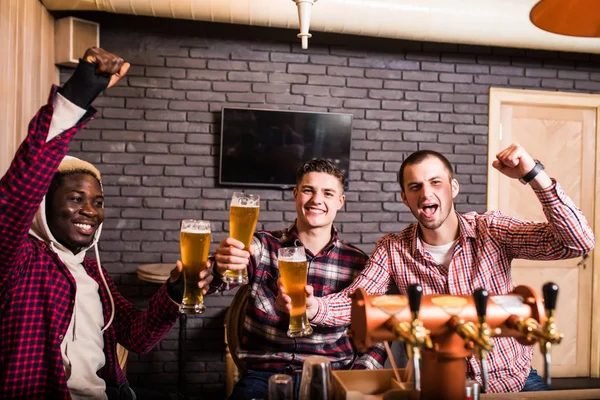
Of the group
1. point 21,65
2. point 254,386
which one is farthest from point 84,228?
point 21,65

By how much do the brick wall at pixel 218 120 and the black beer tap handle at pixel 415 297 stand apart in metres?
3.03

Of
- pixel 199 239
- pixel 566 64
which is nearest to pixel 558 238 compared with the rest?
pixel 199 239

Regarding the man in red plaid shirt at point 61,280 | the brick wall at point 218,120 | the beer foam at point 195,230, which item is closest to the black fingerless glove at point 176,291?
the man in red plaid shirt at point 61,280

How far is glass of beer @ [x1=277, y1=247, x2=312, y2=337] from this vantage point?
4.79ft

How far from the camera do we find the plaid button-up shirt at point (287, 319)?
79.4 inches

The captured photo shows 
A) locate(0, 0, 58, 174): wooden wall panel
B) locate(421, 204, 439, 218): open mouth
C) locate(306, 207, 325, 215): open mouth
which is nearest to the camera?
locate(421, 204, 439, 218): open mouth

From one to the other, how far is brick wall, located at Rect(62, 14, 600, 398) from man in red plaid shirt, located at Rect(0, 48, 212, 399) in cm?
213

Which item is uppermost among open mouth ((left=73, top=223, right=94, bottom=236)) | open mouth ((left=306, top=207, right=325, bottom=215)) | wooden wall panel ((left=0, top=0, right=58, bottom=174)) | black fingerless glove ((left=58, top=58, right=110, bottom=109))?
wooden wall panel ((left=0, top=0, right=58, bottom=174))

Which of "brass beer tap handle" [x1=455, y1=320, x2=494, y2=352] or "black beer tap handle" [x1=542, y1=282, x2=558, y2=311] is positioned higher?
"black beer tap handle" [x1=542, y1=282, x2=558, y2=311]

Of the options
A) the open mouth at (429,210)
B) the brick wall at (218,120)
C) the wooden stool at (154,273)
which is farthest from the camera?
the brick wall at (218,120)

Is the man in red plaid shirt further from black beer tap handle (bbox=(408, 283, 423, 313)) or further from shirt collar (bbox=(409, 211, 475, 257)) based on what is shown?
shirt collar (bbox=(409, 211, 475, 257))

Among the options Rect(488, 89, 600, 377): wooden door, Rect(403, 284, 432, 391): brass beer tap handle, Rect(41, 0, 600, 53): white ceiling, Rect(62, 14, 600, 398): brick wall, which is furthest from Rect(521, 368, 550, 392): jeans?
Rect(488, 89, 600, 377): wooden door

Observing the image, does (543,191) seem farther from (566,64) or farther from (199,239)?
(566,64)

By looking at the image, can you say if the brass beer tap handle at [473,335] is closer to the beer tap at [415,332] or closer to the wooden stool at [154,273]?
the beer tap at [415,332]
